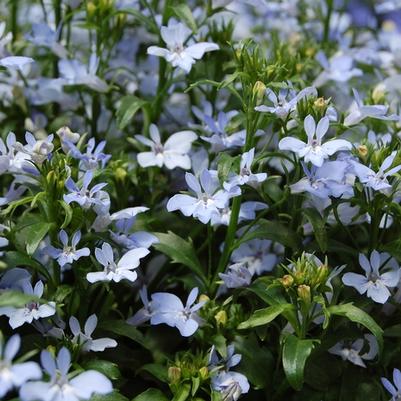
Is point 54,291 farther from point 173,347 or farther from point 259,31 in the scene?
point 259,31

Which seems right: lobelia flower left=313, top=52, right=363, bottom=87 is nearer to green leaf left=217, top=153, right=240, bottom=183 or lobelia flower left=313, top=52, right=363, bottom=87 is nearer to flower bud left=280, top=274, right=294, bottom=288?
green leaf left=217, top=153, right=240, bottom=183

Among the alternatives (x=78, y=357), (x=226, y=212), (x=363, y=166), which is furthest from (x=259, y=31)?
(x=78, y=357)

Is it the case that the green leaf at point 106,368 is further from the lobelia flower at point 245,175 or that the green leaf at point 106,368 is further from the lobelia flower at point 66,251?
the lobelia flower at point 245,175

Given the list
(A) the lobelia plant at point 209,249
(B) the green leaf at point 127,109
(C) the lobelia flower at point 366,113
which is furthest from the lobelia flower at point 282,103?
(B) the green leaf at point 127,109

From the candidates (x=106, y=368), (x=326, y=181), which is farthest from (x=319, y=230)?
(x=106, y=368)

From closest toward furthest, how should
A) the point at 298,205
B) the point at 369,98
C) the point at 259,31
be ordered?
the point at 298,205, the point at 369,98, the point at 259,31

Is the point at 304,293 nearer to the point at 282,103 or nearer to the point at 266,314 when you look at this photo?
the point at 266,314
